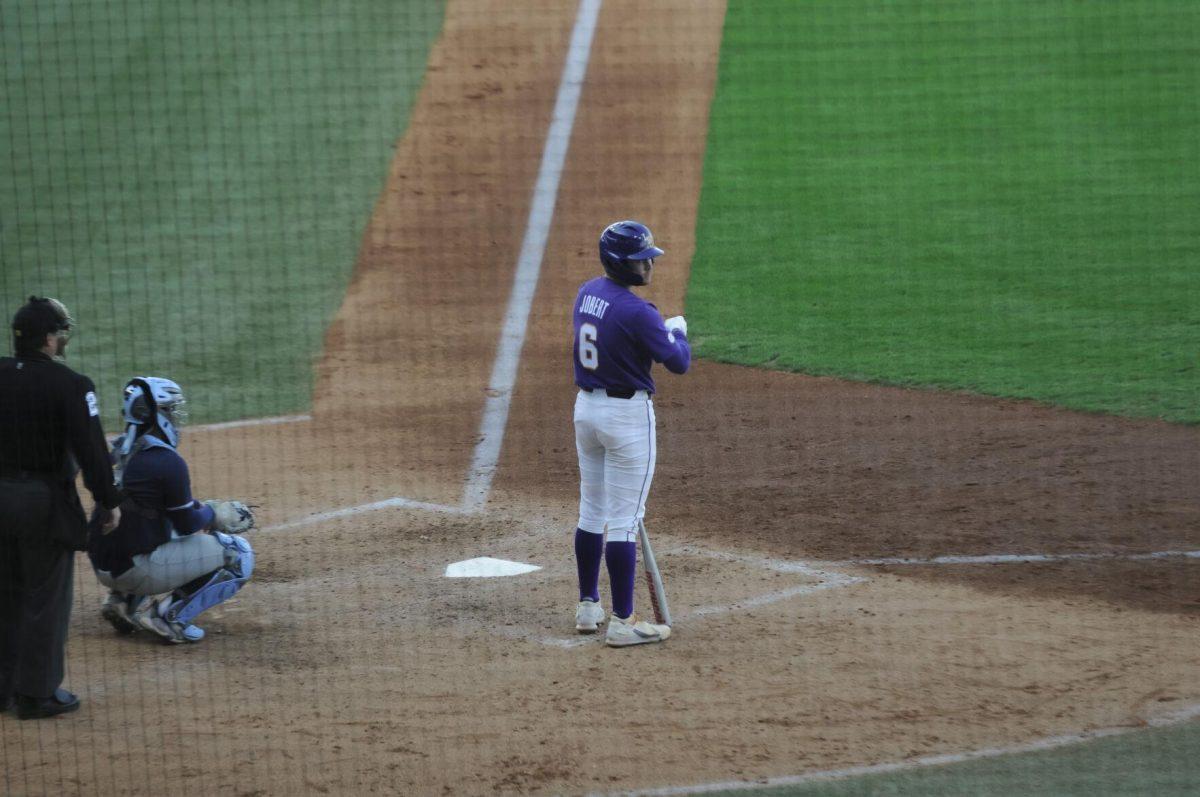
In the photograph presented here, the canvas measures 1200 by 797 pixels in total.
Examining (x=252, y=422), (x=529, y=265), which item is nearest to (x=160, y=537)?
(x=252, y=422)

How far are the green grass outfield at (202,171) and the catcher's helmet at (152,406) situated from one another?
11.4 ft

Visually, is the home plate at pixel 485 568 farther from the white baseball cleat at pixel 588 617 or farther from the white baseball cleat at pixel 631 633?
the white baseball cleat at pixel 631 633

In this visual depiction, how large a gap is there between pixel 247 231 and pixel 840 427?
601 centimetres

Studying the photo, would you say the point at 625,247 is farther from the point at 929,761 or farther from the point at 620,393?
the point at 929,761

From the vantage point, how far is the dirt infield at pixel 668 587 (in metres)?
4.38

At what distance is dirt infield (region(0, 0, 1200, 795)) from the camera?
438cm

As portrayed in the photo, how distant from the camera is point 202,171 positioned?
502 inches

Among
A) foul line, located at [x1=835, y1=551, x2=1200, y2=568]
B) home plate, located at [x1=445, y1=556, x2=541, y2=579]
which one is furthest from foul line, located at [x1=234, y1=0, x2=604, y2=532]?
foul line, located at [x1=835, y1=551, x2=1200, y2=568]

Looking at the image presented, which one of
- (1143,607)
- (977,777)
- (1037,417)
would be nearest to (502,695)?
(977,777)

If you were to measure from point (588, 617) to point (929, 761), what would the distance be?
1524mm

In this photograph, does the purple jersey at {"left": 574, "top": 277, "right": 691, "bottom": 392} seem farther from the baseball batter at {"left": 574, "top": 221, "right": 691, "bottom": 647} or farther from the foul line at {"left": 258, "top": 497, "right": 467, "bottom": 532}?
the foul line at {"left": 258, "top": 497, "right": 467, "bottom": 532}

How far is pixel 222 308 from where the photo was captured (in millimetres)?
10555

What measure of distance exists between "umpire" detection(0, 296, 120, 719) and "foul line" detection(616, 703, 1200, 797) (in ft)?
6.27

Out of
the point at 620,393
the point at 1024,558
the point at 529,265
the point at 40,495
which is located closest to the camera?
the point at 40,495
